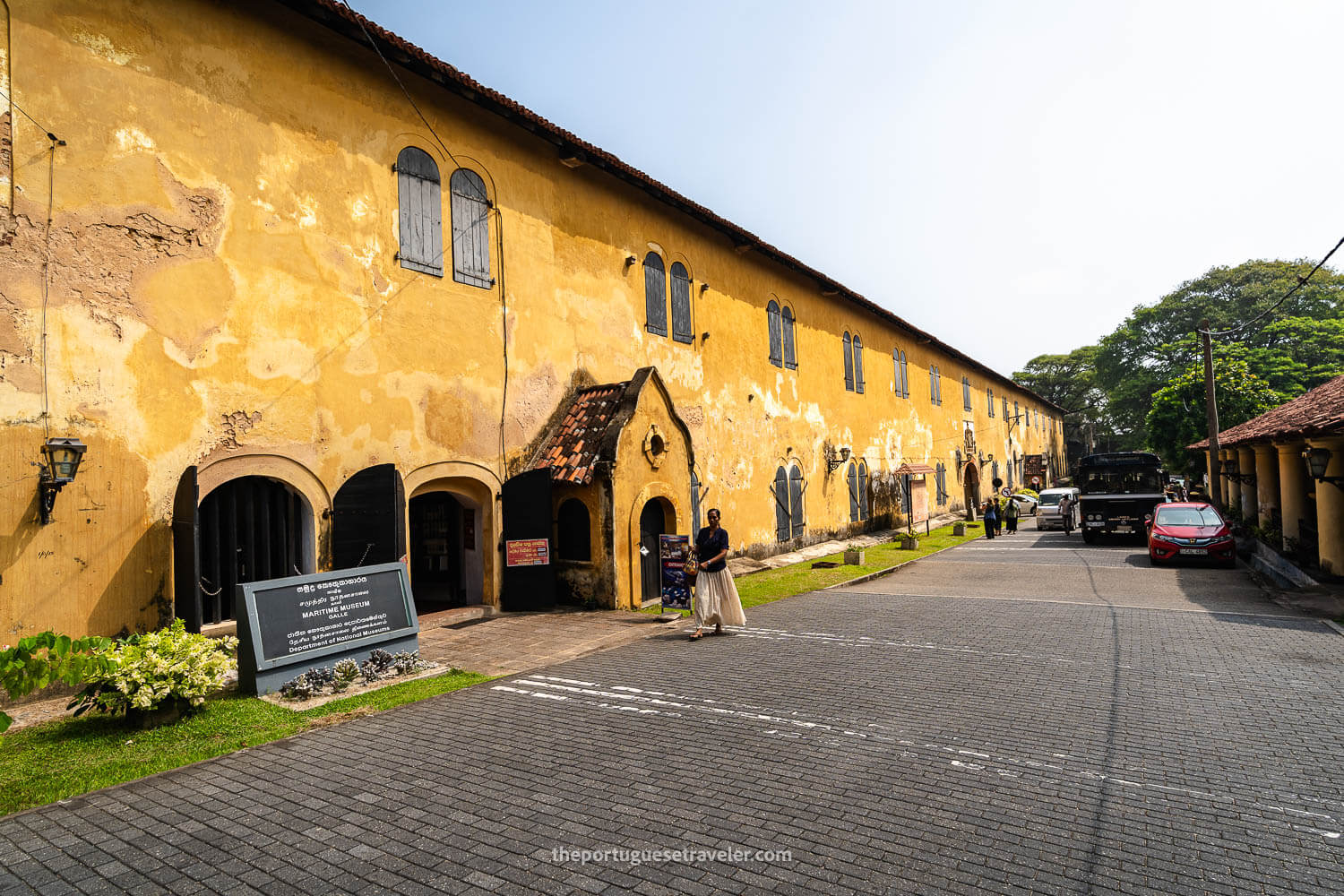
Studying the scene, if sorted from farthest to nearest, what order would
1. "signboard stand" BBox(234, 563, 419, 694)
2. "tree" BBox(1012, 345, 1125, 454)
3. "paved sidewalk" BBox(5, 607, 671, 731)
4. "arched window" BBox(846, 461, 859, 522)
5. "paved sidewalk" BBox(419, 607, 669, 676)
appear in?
"tree" BBox(1012, 345, 1125, 454)
"arched window" BBox(846, 461, 859, 522)
"paved sidewalk" BBox(419, 607, 669, 676)
"paved sidewalk" BBox(5, 607, 671, 731)
"signboard stand" BBox(234, 563, 419, 694)

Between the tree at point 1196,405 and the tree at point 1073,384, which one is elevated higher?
the tree at point 1073,384

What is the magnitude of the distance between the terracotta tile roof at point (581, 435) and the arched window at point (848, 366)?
1337cm

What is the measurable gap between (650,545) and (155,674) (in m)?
8.23

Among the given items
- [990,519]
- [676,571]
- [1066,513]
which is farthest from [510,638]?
[1066,513]

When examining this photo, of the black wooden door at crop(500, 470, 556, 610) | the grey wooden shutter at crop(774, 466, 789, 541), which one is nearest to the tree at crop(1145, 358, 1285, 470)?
the grey wooden shutter at crop(774, 466, 789, 541)

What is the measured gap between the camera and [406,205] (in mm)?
10820

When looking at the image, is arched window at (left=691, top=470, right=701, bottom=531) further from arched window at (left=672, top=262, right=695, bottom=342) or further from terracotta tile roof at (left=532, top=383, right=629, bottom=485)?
terracotta tile roof at (left=532, top=383, right=629, bottom=485)

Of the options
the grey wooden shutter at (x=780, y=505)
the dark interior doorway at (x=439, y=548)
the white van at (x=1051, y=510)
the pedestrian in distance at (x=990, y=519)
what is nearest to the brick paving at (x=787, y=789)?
the dark interior doorway at (x=439, y=548)

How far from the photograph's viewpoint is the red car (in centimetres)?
1664

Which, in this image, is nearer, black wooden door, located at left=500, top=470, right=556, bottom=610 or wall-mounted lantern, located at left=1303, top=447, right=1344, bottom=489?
black wooden door, located at left=500, top=470, right=556, bottom=610

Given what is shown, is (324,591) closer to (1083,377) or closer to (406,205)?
(406,205)

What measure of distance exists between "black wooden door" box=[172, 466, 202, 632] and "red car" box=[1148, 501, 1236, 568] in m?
19.2

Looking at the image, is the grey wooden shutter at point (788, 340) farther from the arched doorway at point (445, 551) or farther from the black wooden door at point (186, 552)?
the black wooden door at point (186, 552)

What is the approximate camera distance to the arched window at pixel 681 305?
16.7 metres
